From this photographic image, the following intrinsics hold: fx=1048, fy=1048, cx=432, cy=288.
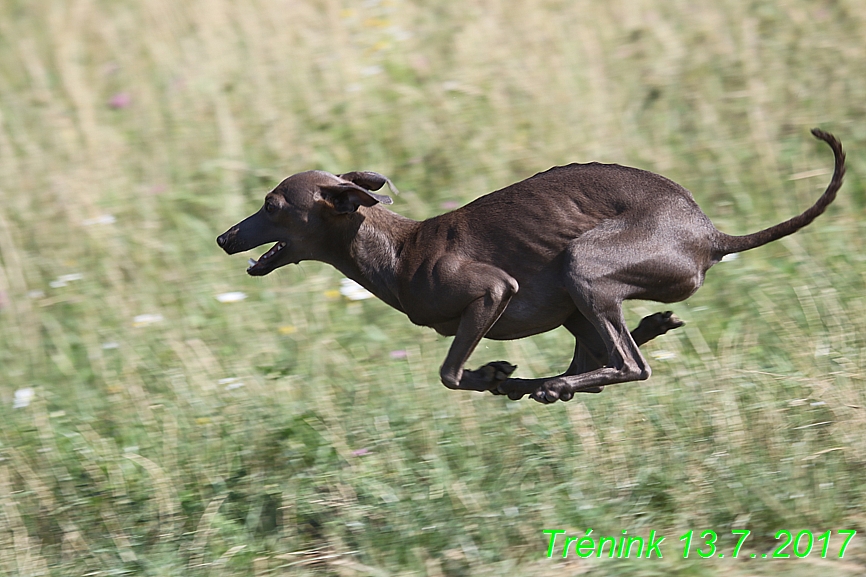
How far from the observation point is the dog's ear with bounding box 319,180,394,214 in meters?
4.05

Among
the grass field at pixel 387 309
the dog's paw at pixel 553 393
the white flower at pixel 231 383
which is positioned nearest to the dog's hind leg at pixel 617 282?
the dog's paw at pixel 553 393

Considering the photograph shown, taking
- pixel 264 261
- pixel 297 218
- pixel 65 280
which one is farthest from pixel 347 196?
pixel 65 280

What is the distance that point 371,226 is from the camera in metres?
4.32

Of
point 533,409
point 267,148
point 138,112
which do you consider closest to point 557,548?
point 533,409

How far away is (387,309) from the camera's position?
599 cm

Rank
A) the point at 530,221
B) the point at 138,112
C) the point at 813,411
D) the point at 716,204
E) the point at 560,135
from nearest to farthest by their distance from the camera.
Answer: the point at 530,221 → the point at 813,411 → the point at 716,204 → the point at 560,135 → the point at 138,112

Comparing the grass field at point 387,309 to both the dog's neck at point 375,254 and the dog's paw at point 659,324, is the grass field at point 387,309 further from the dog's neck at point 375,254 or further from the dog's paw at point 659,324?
the dog's neck at point 375,254

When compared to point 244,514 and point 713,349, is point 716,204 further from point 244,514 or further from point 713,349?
point 244,514

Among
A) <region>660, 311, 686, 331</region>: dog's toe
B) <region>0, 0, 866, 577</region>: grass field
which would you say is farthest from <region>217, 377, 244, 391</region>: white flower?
<region>660, 311, 686, 331</region>: dog's toe

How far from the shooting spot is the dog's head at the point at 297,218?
4.19 metres

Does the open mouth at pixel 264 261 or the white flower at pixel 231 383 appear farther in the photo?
the white flower at pixel 231 383

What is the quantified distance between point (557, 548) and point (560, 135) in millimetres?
3494

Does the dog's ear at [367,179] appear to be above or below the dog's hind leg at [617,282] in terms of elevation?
above

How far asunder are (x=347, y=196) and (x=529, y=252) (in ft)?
2.47
